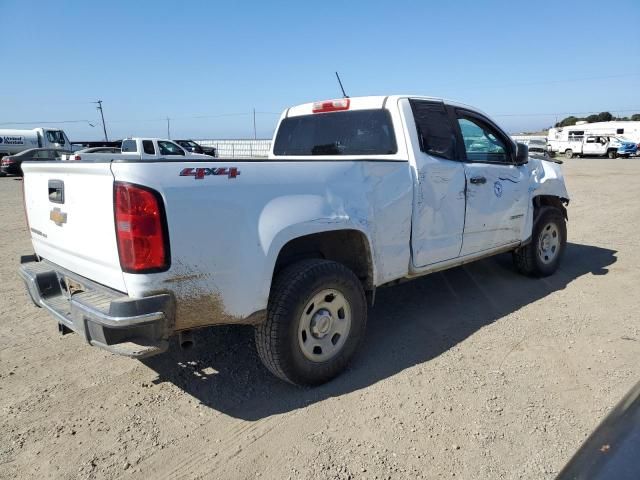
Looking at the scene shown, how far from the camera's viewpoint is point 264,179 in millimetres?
2715

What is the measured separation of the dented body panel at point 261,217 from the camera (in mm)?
2451

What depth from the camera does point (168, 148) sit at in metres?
23.0

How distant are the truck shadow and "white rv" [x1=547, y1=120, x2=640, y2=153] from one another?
40835 mm

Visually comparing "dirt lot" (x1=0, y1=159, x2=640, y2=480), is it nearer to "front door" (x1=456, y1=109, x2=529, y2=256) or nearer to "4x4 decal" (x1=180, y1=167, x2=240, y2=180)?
"front door" (x1=456, y1=109, x2=529, y2=256)

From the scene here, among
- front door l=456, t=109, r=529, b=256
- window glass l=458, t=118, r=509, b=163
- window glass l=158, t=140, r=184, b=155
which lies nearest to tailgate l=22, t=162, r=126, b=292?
front door l=456, t=109, r=529, b=256

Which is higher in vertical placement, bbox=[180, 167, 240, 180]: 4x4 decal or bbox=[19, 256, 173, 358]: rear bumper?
bbox=[180, 167, 240, 180]: 4x4 decal

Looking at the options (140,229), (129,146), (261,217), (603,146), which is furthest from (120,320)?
(603,146)

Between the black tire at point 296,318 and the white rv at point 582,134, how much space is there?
1733 inches

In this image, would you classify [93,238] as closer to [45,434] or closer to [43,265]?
[43,265]

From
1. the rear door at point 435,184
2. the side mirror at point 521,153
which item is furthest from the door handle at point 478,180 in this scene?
the side mirror at point 521,153

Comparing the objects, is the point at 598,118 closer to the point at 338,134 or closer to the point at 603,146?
the point at 603,146

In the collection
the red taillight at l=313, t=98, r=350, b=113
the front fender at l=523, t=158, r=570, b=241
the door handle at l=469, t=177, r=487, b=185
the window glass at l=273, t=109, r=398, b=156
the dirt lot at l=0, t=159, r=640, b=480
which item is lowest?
the dirt lot at l=0, t=159, r=640, b=480

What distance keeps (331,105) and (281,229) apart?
6.49 feet

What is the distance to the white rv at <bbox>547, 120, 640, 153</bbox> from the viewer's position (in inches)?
1609
